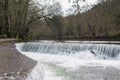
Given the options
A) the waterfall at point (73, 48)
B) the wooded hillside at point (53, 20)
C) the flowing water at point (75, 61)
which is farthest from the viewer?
the wooded hillside at point (53, 20)

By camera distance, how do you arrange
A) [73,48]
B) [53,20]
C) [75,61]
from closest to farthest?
1. [75,61]
2. [73,48]
3. [53,20]

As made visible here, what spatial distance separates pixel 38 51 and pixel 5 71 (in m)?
12.3

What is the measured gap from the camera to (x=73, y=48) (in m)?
18.7

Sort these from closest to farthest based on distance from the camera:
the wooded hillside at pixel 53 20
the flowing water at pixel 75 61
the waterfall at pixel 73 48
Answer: the flowing water at pixel 75 61
the waterfall at pixel 73 48
the wooded hillside at pixel 53 20

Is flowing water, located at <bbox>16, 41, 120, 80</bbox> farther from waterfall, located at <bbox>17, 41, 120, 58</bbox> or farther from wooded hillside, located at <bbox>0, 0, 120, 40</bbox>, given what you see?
wooded hillside, located at <bbox>0, 0, 120, 40</bbox>

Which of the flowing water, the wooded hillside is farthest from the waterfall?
the wooded hillside

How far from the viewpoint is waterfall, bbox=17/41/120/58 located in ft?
54.0

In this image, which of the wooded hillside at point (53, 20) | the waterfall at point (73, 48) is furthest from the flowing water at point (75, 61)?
the wooded hillside at point (53, 20)

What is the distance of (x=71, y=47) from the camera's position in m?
18.9

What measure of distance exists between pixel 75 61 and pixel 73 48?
428 centimetres

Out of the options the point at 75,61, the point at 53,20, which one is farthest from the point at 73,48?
the point at 53,20

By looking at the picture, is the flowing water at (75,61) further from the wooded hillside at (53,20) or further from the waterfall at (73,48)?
the wooded hillside at (53,20)

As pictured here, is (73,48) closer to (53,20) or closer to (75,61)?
(75,61)

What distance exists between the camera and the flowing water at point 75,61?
935 cm
